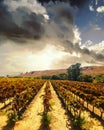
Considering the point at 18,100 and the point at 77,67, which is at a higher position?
the point at 77,67

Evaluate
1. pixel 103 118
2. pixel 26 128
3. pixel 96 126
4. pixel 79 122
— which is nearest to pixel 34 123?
pixel 26 128

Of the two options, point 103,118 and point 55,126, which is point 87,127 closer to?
point 55,126

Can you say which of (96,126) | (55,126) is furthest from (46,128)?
(96,126)

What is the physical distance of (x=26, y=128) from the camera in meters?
21.6

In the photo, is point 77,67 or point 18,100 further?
point 77,67

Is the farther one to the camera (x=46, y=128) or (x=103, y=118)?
(x=103, y=118)

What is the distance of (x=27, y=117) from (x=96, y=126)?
27.2ft

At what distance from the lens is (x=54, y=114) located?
92.1 feet

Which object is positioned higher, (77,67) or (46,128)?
(77,67)

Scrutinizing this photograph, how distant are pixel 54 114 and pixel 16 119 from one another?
19.8ft

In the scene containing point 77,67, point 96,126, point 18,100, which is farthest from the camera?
point 77,67

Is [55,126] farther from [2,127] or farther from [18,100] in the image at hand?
[18,100]

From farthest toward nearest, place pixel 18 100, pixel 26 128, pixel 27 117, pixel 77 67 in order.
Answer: pixel 77 67 → pixel 18 100 → pixel 27 117 → pixel 26 128

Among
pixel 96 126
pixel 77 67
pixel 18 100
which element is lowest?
pixel 96 126
